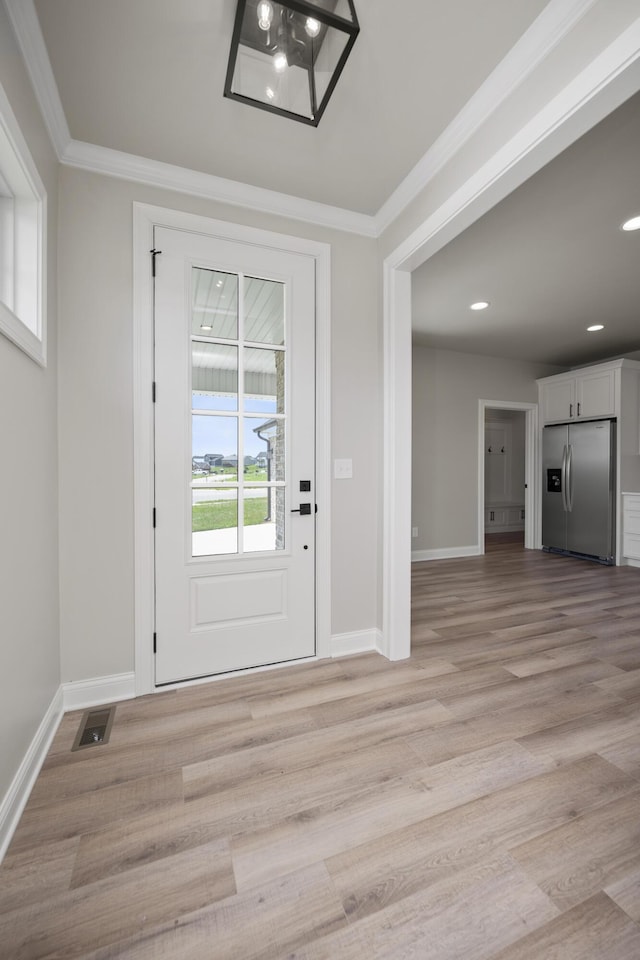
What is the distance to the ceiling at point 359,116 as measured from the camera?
1.45 metres

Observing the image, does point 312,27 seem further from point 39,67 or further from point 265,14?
point 39,67

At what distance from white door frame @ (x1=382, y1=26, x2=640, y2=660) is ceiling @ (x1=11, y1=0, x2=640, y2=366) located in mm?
326

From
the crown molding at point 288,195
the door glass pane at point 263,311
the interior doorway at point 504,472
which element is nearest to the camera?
the crown molding at point 288,195

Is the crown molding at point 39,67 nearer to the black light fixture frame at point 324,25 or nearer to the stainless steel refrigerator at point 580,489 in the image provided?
the black light fixture frame at point 324,25

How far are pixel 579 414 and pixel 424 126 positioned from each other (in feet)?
16.0

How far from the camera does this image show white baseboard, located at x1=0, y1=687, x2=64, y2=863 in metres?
1.32

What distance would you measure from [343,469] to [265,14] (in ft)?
6.40

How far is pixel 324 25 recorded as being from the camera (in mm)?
1410

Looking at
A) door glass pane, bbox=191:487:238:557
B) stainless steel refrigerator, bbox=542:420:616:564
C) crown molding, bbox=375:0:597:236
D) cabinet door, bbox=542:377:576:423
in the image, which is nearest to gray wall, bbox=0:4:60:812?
door glass pane, bbox=191:487:238:557

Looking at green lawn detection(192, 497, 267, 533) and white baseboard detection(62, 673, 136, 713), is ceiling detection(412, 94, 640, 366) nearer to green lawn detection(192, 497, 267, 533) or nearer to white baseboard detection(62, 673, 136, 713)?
green lawn detection(192, 497, 267, 533)

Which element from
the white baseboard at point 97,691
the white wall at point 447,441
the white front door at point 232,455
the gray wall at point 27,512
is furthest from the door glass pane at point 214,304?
the white wall at point 447,441

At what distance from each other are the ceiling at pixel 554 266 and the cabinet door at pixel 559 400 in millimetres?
481

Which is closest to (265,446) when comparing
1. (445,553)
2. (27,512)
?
(27,512)

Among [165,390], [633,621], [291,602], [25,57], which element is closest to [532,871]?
[291,602]
